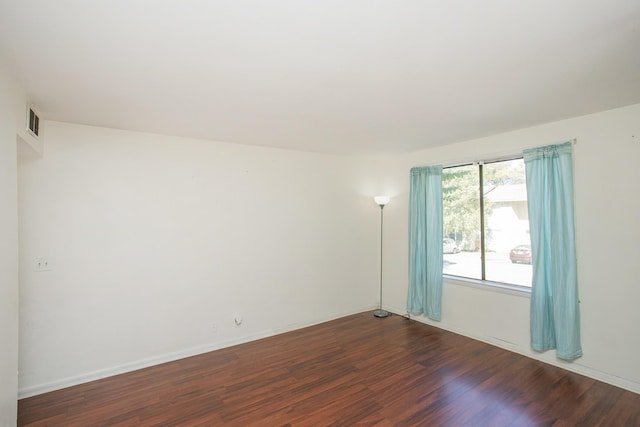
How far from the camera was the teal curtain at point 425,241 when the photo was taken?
4.08 meters

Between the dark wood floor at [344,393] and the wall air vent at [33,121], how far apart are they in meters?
2.27

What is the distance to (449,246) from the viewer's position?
13.9ft

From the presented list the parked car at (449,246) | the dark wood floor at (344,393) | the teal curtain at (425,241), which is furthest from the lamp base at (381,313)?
the parked car at (449,246)

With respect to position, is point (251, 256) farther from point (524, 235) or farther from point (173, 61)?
point (524, 235)

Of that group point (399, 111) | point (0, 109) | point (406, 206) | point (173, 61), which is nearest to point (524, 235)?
point (406, 206)

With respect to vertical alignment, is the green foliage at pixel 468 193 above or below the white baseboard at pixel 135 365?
above

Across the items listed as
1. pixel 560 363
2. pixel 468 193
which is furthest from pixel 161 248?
pixel 560 363

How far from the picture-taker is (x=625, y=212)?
8.79 ft

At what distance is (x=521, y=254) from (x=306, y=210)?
9.00 ft

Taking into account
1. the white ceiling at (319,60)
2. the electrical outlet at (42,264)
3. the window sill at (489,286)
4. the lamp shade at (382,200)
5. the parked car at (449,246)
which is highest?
the white ceiling at (319,60)

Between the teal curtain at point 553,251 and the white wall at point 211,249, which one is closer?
the white wall at point 211,249

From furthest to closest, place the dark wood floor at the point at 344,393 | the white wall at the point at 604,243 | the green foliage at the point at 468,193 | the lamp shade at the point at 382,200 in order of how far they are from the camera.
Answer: the lamp shade at the point at 382,200 → the green foliage at the point at 468,193 → the white wall at the point at 604,243 → the dark wood floor at the point at 344,393

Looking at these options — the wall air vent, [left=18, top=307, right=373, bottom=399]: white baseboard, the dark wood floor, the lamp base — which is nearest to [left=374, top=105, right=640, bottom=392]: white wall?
the dark wood floor

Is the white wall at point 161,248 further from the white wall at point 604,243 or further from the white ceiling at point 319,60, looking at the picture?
the white wall at point 604,243
